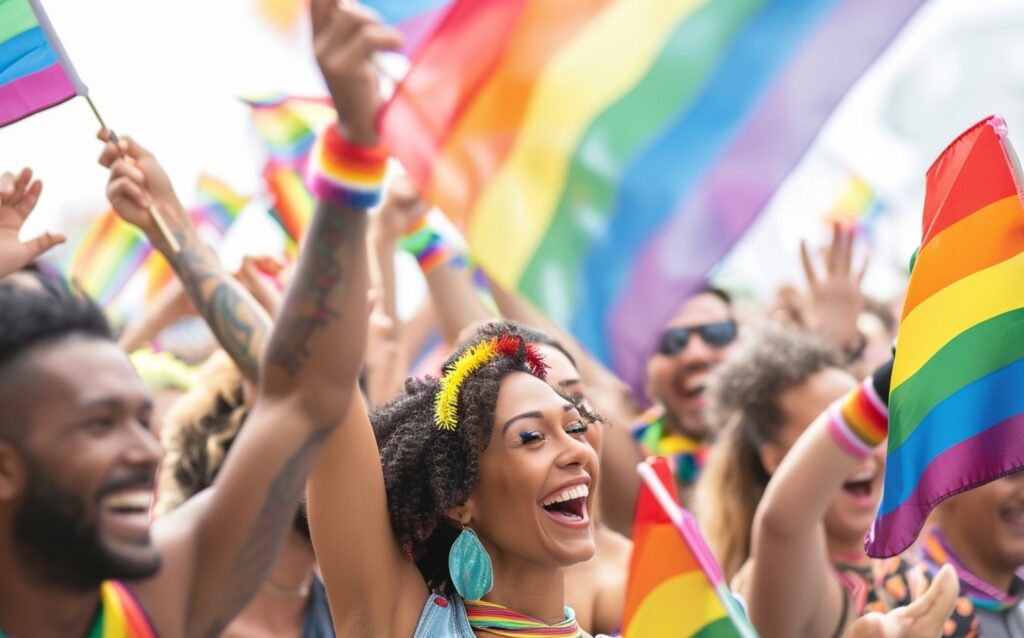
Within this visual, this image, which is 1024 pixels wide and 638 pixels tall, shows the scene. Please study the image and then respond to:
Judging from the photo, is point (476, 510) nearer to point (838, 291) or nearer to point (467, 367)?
point (467, 367)

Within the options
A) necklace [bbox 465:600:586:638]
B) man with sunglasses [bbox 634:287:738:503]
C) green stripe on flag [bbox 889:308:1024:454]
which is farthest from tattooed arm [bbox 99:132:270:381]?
man with sunglasses [bbox 634:287:738:503]

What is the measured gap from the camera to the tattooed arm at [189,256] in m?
2.74

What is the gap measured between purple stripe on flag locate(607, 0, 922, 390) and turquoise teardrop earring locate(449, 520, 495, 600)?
1.36m

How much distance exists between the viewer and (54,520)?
2.09 meters

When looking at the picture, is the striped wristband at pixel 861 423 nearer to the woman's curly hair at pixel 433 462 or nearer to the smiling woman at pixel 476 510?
the smiling woman at pixel 476 510

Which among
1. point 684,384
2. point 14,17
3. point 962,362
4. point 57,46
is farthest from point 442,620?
point 684,384

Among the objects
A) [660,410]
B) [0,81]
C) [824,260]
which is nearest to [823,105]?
[824,260]

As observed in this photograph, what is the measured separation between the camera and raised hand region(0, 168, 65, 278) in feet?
9.71

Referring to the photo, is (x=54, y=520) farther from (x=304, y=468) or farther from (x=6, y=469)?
(x=304, y=468)

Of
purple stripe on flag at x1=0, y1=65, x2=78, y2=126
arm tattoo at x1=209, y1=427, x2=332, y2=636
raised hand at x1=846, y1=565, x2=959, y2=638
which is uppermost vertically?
purple stripe on flag at x1=0, y1=65, x2=78, y2=126

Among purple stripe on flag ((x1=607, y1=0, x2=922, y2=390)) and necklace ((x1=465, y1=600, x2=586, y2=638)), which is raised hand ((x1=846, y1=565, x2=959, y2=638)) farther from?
purple stripe on flag ((x1=607, y1=0, x2=922, y2=390))

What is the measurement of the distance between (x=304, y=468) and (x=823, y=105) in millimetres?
2715

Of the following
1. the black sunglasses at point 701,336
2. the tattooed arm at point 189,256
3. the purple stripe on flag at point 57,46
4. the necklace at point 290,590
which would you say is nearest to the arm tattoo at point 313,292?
the tattooed arm at point 189,256

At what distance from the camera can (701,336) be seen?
19.6ft
